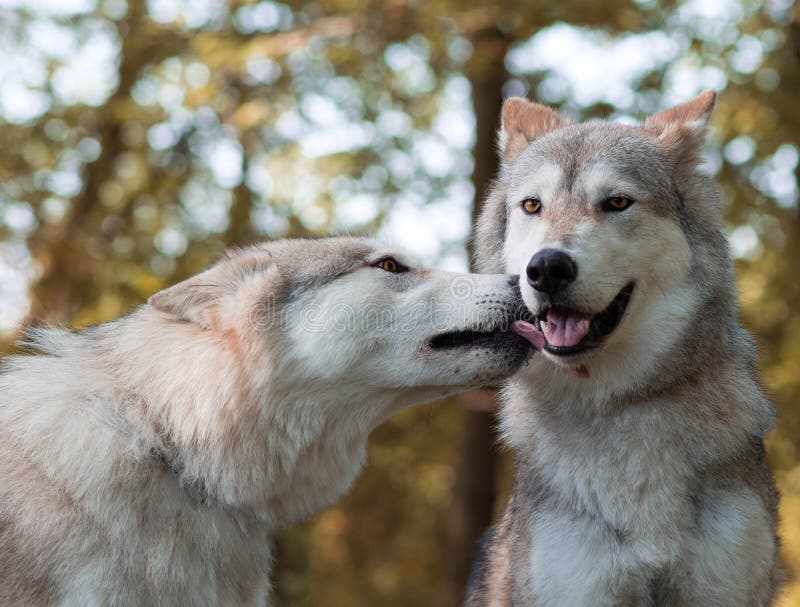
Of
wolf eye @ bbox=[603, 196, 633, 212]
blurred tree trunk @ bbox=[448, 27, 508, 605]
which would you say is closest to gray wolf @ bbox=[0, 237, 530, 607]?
wolf eye @ bbox=[603, 196, 633, 212]

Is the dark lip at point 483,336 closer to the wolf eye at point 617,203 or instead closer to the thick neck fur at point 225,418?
the thick neck fur at point 225,418

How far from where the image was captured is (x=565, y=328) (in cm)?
409

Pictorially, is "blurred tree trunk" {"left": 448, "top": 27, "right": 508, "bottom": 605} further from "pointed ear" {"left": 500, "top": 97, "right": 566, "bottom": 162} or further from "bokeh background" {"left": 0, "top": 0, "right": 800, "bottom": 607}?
"pointed ear" {"left": 500, "top": 97, "right": 566, "bottom": 162}

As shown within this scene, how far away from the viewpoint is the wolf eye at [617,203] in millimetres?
4227

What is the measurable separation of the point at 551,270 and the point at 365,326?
905 millimetres

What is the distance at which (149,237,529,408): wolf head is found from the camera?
4141mm

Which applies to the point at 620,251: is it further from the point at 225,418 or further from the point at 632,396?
the point at 225,418

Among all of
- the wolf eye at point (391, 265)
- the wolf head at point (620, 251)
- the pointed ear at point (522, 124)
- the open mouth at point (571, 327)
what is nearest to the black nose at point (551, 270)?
the wolf head at point (620, 251)

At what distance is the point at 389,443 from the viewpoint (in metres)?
14.3

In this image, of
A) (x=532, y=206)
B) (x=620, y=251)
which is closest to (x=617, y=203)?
(x=620, y=251)

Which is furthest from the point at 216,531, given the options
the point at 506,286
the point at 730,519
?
the point at 730,519

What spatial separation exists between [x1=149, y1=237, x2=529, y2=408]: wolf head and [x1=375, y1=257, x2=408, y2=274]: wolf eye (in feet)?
0.36

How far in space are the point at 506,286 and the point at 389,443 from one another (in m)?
10.4

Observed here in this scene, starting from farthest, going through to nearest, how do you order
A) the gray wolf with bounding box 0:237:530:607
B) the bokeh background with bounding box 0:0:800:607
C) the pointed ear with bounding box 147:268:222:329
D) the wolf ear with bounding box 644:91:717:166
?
the bokeh background with bounding box 0:0:800:607, the wolf ear with bounding box 644:91:717:166, the pointed ear with bounding box 147:268:222:329, the gray wolf with bounding box 0:237:530:607
